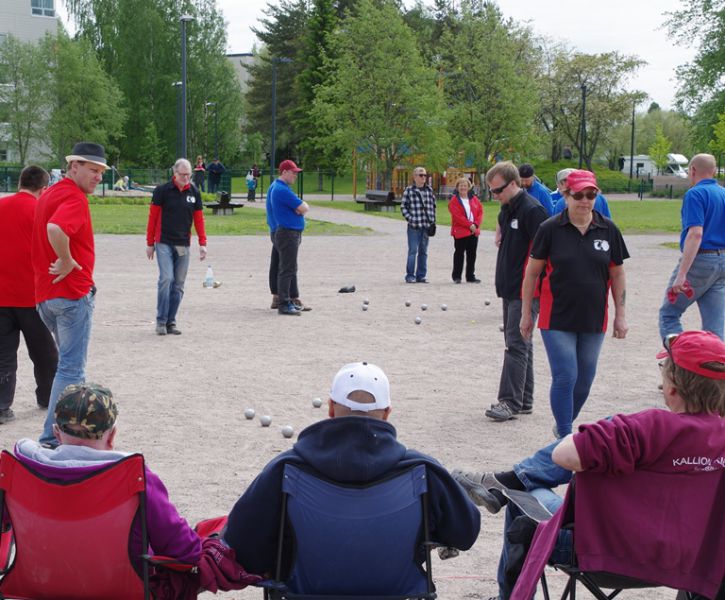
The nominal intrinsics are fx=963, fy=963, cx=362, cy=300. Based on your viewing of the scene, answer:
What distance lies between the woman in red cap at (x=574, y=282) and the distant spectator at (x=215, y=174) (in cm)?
4503

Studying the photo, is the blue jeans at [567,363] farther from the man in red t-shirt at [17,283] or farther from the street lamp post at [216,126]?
the street lamp post at [216,126]

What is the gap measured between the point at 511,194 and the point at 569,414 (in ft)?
6.50

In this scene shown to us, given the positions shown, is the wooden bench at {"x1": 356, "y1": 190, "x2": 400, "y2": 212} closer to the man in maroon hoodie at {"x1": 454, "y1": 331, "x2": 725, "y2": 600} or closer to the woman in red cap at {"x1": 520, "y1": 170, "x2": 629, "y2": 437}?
the woman in red cap at {"x1": 520, "y1": 170, "x2": 629, "y2": 437}

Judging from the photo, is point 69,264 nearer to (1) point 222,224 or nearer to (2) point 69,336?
(2) point 69,336

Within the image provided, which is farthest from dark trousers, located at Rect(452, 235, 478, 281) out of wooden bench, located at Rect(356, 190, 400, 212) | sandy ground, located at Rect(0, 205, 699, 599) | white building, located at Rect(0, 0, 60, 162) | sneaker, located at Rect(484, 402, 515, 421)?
white building, located at Rect(0, 0, 60, 162)

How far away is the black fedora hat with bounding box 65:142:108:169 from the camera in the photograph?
6474 millimetres

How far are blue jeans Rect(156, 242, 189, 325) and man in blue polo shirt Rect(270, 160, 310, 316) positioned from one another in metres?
1.88

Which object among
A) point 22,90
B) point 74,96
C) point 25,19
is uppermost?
point 25,19

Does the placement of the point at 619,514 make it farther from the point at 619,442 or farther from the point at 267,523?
the point at 267,523

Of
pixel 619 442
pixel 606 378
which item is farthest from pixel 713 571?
pixel 606 378

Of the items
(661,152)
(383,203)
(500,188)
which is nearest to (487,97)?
(383,203)

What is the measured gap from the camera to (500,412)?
771cm

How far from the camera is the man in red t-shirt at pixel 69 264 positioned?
641 cm

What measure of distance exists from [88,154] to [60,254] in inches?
28.3
